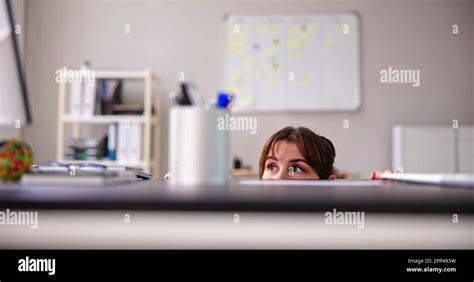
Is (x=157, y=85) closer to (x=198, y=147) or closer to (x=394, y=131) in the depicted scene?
(x=394, y=131)

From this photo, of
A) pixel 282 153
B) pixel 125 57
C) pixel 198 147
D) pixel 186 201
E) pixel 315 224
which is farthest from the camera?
pixel 125 57

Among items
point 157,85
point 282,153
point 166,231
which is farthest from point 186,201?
point 157,85

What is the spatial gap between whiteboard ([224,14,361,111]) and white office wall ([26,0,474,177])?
8 centimetres

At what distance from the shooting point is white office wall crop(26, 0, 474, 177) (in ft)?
12.7

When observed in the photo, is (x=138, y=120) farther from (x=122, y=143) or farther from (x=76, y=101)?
(x=76, y=101)

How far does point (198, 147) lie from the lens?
29.0 inches

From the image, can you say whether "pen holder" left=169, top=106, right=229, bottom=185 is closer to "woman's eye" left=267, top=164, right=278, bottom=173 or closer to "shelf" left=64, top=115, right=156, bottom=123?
"woman's eye" left=267, top=164, right=278, bottom=173

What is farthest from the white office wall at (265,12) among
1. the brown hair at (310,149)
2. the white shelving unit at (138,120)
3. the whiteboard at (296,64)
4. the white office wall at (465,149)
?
the brown hair at (310,149)

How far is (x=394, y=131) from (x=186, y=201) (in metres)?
3.49

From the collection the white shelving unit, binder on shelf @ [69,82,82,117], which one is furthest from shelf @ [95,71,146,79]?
binder on shelf @ [69,82,82,117]

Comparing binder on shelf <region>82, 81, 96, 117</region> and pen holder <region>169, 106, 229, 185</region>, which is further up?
binder on shelf <region>82, 81, 96, 117</region>

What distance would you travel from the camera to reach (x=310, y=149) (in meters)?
1.45

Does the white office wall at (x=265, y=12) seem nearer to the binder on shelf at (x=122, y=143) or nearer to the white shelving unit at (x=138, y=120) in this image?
the white shelving unit at (x=138, y=120)

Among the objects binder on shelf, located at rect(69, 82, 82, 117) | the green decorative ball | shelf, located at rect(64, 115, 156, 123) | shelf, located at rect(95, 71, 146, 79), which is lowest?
the green decorative ball
